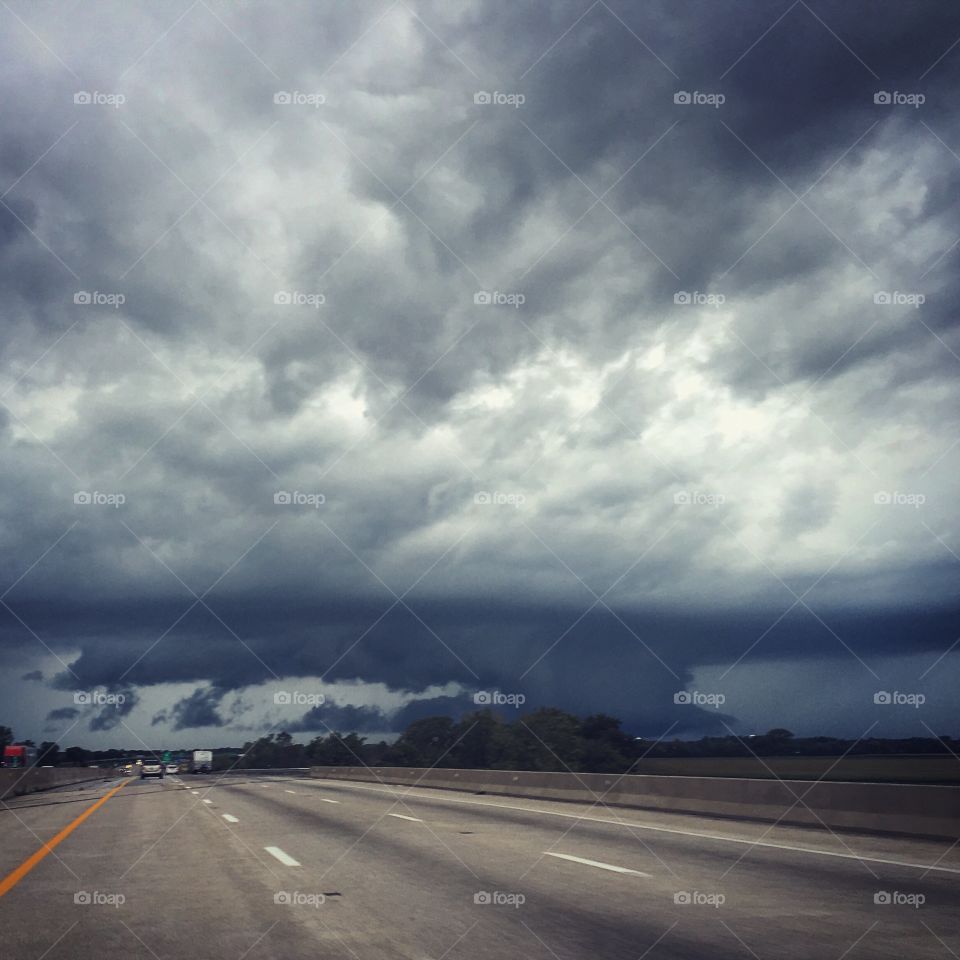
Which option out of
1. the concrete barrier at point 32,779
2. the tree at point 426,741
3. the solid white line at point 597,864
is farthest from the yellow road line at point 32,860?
the tree at point 426,741

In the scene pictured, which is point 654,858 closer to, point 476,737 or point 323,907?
point 323,907

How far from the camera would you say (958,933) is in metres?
7.87

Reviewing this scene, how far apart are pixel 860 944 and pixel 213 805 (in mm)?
22279

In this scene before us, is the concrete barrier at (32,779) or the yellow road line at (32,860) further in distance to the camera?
the concrete barrier at (32,779)

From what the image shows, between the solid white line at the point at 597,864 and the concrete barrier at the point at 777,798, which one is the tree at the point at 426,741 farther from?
the solid white line at the point at 597,864

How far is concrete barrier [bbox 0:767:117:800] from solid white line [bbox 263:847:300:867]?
23.2 metres

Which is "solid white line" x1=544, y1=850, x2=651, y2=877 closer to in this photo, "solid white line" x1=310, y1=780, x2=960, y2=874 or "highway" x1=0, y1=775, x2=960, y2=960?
"highway" x1=0, y1=775, x2=960, y2=960

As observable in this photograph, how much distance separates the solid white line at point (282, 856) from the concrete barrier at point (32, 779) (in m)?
23.2

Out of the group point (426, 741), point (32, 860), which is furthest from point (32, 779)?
point (426, 741)

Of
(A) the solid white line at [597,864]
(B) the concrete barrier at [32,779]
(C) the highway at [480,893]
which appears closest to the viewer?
(C) the highway at [480,893]

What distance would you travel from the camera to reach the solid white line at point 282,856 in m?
12.4

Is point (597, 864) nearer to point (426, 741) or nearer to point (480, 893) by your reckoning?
point (480, 893)

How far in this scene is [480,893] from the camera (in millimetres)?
10016

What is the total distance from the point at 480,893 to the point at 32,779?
41.6 m
